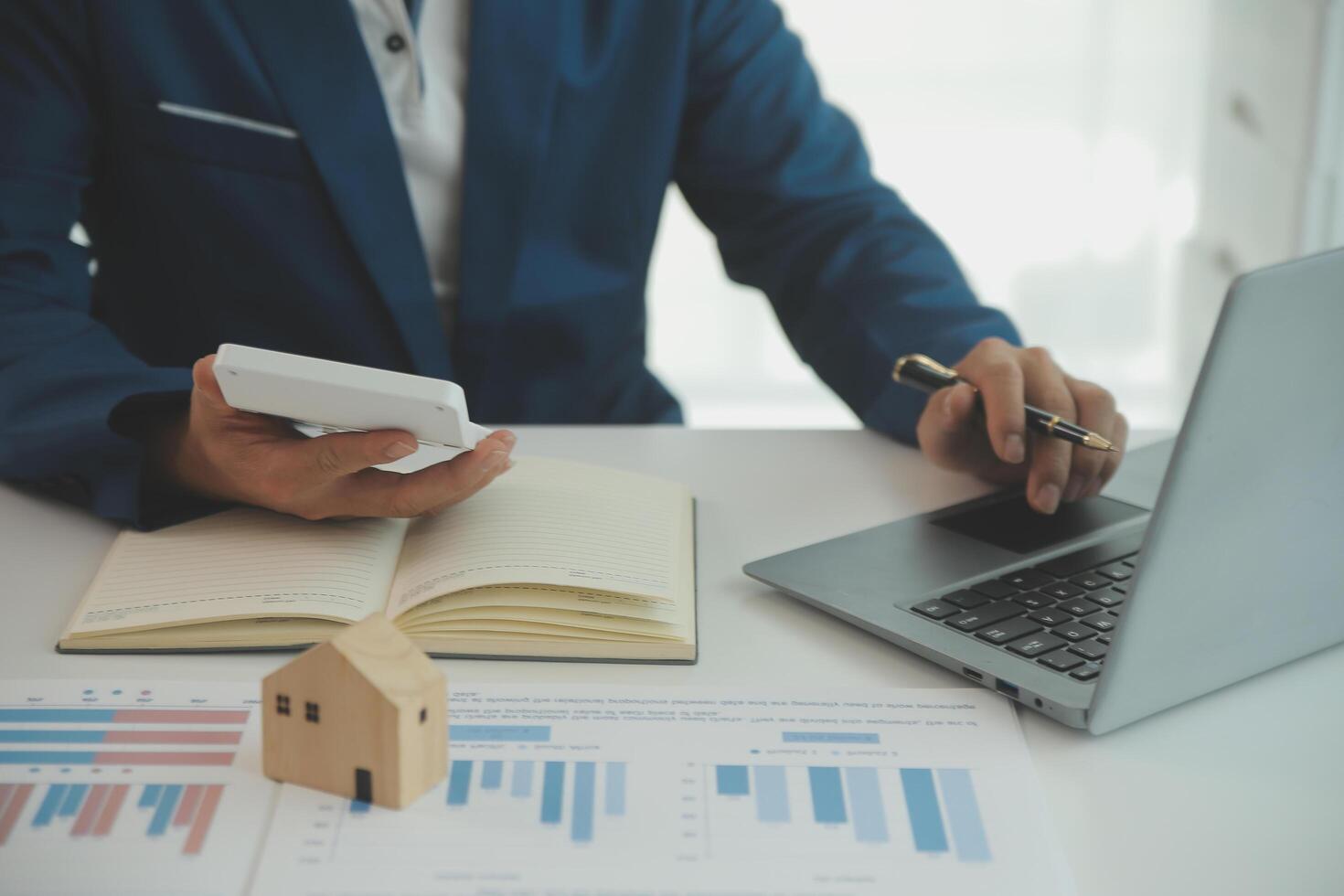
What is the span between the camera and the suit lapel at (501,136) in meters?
1.11

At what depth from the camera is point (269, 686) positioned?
547mm

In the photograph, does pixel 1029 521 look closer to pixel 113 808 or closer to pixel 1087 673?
pixel 1087 673

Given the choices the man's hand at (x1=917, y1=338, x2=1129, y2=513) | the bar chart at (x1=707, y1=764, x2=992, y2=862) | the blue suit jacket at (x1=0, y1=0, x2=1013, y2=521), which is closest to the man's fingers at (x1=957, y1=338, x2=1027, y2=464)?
the man's hand at (x1=917, y1=338, x2=1129, y2=513)

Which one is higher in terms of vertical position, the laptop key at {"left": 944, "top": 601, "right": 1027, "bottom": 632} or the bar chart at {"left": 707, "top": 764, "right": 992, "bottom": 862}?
the bar chart at {"left": 707, "top": 764, "right": 992, "bottom": 862}

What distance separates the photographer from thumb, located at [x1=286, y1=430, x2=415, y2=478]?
0.67 meters

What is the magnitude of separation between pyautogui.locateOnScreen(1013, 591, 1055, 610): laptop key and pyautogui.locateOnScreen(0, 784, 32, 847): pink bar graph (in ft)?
1.69

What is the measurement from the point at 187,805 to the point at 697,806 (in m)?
0.22

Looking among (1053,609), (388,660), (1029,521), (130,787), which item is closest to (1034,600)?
(1053,609)

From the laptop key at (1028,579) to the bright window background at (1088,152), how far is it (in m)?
1.93

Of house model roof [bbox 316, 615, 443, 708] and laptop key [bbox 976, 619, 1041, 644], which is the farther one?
laptop key [bbox 976, 619, 1041, 644]

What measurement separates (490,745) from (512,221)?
2.20ft

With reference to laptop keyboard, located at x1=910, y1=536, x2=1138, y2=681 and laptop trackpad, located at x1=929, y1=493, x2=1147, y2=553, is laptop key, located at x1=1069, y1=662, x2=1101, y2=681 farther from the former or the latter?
laptop trackpad, located at x1=929, y1=493, x2=1147, y2=553

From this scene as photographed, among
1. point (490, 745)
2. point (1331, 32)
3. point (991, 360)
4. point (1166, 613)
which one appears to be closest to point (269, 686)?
point (490, 745)

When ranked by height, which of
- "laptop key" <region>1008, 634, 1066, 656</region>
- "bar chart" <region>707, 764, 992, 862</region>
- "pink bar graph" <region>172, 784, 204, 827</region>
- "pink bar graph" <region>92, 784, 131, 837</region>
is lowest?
"laptop key" <region>1008, 634, 1066, 656</region>
